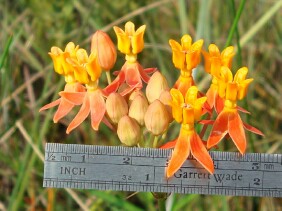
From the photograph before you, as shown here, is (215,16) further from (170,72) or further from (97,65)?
(97,65)

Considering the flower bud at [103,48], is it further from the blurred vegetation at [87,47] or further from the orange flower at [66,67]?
the blurred vegetation at [87,47]

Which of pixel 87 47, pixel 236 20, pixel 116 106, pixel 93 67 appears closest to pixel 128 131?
pixel 116 106

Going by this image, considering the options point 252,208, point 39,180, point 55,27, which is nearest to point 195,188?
point 252,208

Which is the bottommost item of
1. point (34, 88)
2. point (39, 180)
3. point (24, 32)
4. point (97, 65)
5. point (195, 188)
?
point (195, 188)

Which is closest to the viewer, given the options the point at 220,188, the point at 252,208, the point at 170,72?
the point at 220,188

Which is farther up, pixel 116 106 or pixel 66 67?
pixel 66 67

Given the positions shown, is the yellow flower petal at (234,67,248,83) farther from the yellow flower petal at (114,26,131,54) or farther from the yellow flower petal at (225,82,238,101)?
the yellow flower petal at (114,26,131,54)

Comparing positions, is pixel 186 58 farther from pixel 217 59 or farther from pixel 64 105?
pixel 64 105
